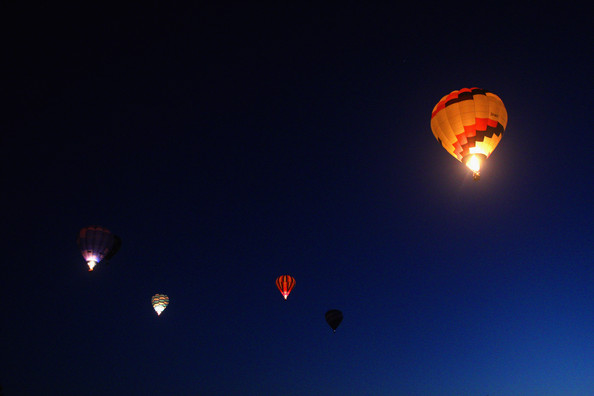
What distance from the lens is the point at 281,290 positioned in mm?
32906

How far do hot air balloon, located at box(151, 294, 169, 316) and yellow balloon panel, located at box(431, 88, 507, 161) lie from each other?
107 ft

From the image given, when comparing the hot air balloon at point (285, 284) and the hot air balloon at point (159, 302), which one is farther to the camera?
the hot air balloon at point (159, 302)

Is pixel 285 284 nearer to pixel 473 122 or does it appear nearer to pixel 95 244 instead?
pixel 95 244

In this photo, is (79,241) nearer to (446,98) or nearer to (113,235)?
(113,235)

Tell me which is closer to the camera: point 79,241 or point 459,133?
point 459,133

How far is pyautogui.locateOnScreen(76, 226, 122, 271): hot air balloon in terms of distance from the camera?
27438 millimetres

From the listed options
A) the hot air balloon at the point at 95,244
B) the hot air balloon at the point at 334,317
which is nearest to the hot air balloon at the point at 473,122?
the hot air balloon at the point at 334,317

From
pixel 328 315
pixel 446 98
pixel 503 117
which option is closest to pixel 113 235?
pixel 328 315

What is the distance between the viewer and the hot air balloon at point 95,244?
27.4 meters

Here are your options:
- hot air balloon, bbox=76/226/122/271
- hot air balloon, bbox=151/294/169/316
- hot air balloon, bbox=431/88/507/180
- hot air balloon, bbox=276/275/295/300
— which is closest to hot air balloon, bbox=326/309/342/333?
hot air balloon, bbox=276/275/295/300

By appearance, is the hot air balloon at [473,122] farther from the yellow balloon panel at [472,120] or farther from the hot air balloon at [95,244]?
the hot air balloon at [95,244]

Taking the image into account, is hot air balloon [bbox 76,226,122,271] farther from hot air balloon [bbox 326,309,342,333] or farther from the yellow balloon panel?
the yellow balloon panel

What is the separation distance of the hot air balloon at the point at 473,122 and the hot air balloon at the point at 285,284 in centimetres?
1991

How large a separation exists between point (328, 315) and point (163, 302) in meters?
16.5
